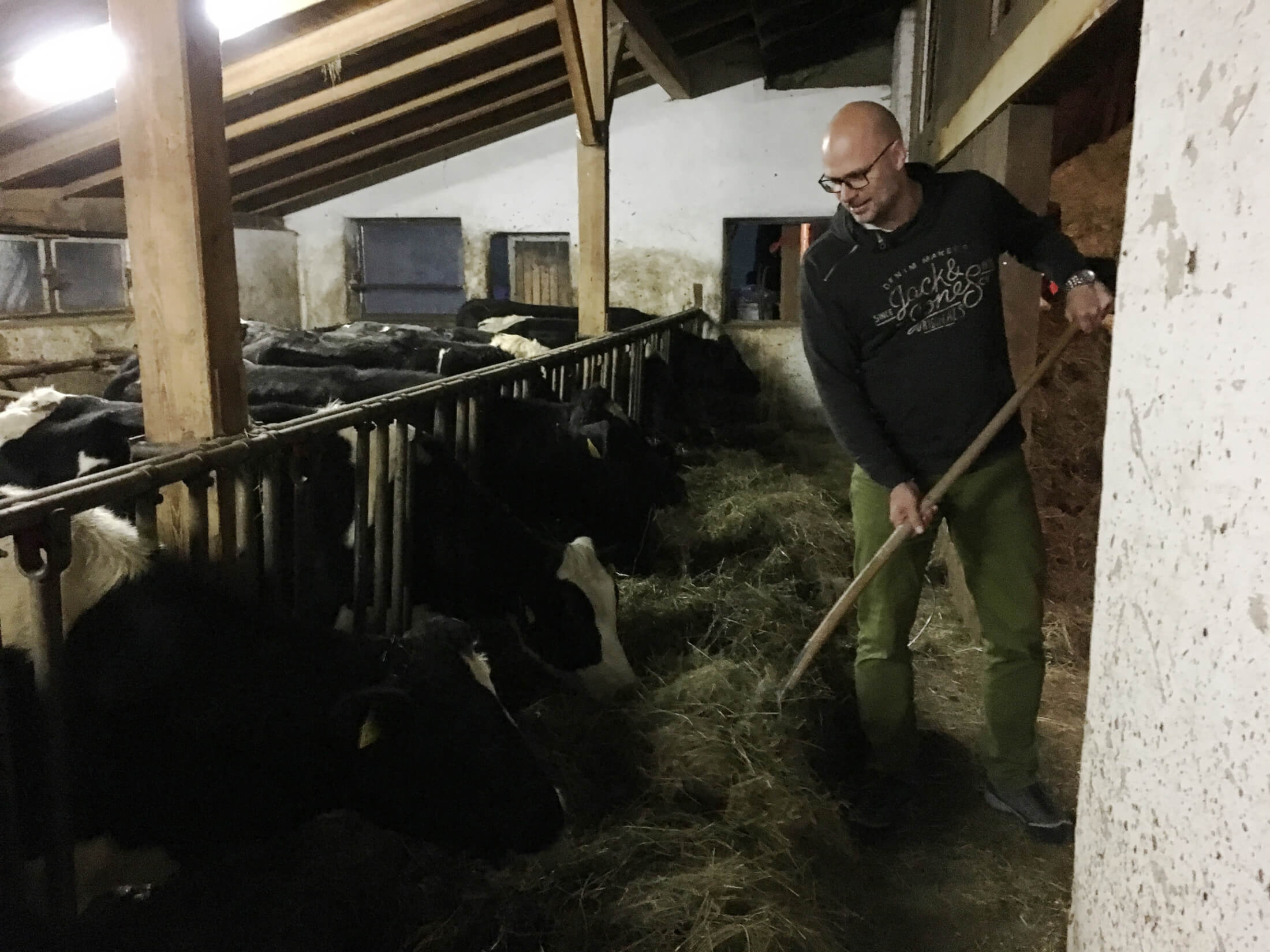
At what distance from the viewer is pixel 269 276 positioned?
36.6ft

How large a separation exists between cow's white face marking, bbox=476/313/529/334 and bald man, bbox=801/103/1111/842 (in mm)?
6044

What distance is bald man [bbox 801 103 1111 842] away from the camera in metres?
2.55

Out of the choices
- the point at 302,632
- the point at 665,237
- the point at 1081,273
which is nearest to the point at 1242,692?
the point at 1081,273

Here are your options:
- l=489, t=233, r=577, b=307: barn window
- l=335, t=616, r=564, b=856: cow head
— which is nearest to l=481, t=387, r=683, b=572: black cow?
l=335, t=616, r=564, b=856: cow head

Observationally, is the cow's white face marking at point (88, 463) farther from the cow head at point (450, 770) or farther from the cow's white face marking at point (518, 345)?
the cow's white face marking at point (518, 345)

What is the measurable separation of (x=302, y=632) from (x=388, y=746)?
364 mm

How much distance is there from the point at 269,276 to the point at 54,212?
10.6ft

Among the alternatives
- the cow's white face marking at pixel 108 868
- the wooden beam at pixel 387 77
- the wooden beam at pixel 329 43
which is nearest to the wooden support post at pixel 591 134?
the wooden beam at pixel 329 43

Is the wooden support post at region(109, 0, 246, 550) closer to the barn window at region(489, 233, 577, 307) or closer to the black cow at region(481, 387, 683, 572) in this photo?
the black cow at region(481, 387, 683, 572)

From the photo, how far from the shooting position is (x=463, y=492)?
346cm

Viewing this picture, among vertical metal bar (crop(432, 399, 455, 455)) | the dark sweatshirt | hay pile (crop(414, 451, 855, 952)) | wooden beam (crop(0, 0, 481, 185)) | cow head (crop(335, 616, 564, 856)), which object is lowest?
hay pile (crop(414, 451, 855, 952))

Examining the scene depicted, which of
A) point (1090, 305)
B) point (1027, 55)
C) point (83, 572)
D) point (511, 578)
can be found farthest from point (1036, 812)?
point (83, 572)

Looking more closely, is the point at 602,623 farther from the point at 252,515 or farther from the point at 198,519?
the point at 198,519

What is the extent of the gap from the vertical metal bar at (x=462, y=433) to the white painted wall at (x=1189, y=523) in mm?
2891
